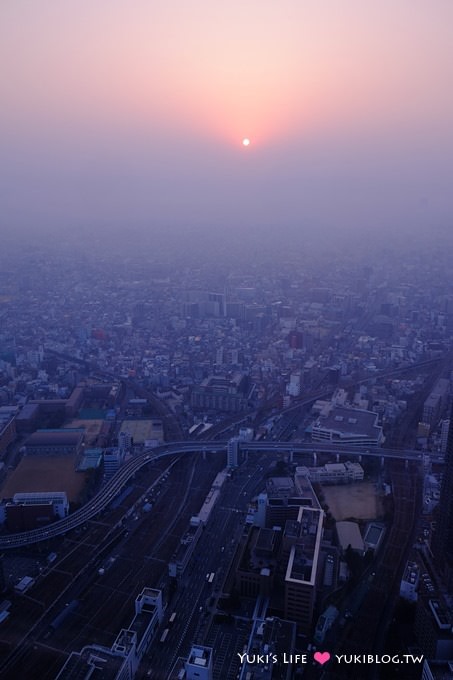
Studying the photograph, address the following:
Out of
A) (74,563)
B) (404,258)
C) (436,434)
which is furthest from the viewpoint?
(404,258)

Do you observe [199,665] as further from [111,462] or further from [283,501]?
[111,462]

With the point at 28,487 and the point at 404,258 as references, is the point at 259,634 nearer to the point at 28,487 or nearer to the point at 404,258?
the point at 28,487

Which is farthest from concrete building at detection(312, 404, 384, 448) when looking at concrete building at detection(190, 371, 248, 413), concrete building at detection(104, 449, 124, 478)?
concrete building at detection(104, 449, 124, 478)

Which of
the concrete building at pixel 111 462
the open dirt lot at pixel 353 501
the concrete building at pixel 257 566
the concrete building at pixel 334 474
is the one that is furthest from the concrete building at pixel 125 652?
the concrete building at pixel 334 474

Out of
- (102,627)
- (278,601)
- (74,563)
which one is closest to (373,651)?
(278,601)

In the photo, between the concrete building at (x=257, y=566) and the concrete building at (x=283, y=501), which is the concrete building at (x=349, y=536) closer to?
the concrete building at (x=283, y=501)

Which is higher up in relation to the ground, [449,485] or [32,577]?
[449,485]
